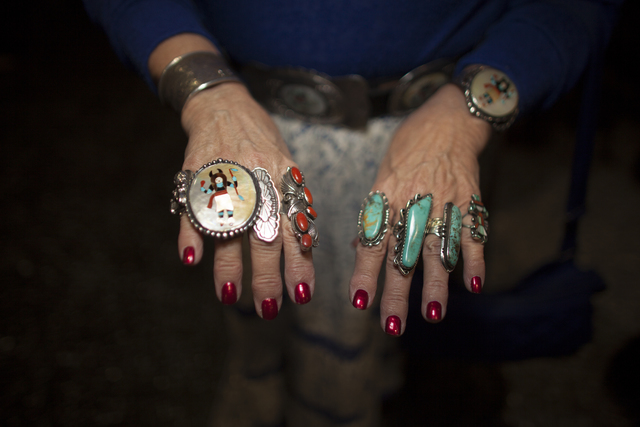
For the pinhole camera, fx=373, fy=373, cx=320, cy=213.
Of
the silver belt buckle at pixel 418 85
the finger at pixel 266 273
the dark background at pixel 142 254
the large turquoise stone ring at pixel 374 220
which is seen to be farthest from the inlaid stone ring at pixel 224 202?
the dark background at pixel 142 254

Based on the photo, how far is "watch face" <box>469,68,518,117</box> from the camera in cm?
72

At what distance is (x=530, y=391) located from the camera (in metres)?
1.52

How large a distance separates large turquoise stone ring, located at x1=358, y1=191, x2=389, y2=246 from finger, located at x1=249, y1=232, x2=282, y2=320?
0.48 feet

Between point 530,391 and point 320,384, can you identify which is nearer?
point 320,384

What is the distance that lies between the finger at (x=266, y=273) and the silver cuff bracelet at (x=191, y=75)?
0.31 meters

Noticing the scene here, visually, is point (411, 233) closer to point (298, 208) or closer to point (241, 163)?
point (298, 208)

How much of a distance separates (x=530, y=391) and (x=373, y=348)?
85 centimetres

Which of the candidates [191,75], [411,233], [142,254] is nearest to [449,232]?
[411,233]

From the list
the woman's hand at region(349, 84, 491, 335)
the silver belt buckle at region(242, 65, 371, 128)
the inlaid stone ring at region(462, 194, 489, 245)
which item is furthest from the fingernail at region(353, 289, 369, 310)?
the silver belt buckle at region(242, 65, 371, 128)

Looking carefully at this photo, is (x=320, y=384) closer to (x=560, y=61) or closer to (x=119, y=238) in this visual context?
(x=560, y=61)

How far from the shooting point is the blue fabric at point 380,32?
0.73m

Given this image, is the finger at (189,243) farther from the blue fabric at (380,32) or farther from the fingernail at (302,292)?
the blue fabric at (380,32)

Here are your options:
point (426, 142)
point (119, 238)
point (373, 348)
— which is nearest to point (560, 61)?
point (426, 142)

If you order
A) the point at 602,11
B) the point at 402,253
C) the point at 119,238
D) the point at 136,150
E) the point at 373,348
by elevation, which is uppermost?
the point at 136,150
